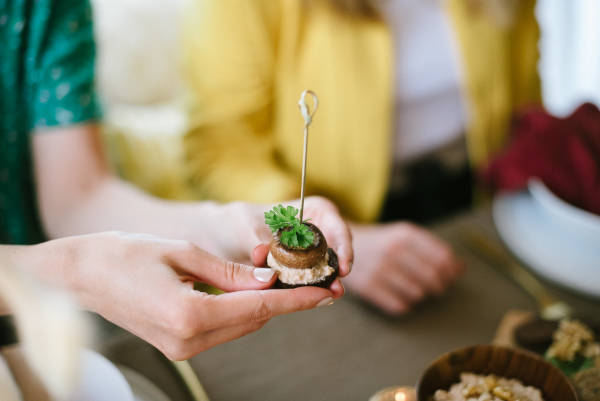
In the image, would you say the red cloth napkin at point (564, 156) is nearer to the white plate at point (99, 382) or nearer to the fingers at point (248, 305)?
the fingers at point (248, 305)

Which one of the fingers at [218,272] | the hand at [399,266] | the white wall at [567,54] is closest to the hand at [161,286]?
the fingers at [218,272]

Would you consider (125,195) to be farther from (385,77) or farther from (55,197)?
(385,77)

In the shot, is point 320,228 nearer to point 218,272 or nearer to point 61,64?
point 218,272

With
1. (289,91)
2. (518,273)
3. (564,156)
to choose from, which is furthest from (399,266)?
(289,91)

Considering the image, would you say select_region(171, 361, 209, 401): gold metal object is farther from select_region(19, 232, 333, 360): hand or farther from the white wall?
the white wall

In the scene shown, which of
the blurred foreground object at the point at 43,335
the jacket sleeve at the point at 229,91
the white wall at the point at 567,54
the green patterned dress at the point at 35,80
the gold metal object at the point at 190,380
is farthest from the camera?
the white wall at the point at 567,54
